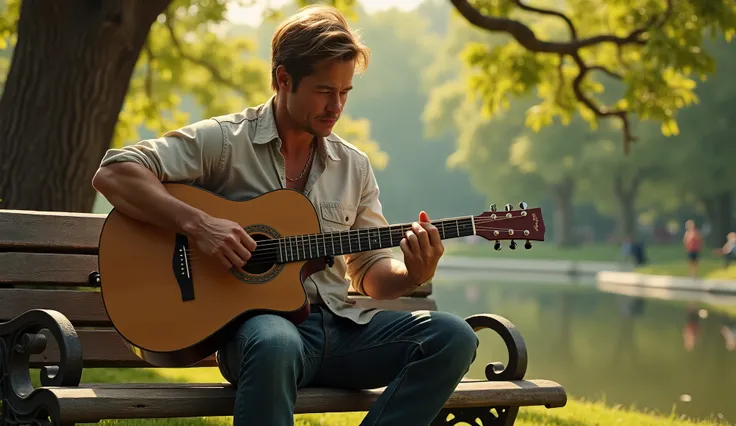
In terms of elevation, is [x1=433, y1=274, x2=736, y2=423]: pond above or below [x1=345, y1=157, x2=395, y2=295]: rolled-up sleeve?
below

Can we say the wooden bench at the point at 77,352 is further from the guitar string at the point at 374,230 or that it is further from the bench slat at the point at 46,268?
the guitar string at the point at 374,230

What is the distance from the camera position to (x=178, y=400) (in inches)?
129

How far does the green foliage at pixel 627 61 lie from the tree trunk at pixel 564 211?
30.8 metres

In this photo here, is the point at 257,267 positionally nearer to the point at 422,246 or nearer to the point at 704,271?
the point at 422,246

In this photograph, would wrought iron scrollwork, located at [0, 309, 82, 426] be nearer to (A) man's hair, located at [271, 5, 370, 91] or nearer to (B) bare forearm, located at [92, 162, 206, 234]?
(B) bare forearm, located at [92, 162, 206, 234]

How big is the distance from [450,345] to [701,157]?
32825mm

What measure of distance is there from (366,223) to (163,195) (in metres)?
0.83

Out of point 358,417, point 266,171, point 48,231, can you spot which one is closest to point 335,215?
point 266,171

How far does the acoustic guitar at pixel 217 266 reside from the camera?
3486mm

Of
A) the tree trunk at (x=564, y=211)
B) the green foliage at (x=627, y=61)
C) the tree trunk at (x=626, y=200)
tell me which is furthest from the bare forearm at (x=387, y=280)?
the tree trunk at (x=564, y=211)

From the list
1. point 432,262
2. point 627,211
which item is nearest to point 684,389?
point 432,262

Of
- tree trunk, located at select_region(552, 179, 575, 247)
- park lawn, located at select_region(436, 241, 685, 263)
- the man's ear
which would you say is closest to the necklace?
the man's ear

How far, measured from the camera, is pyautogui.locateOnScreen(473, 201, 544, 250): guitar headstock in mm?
3682

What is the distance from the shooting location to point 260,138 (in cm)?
385
